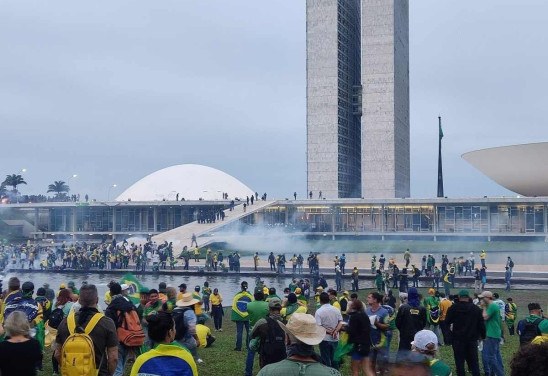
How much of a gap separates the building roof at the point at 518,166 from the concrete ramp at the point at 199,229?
24.2 m

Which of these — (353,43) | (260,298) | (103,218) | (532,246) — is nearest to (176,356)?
(260,298)


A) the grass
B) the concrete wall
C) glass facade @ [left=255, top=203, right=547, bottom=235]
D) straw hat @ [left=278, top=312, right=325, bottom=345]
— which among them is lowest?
the grass

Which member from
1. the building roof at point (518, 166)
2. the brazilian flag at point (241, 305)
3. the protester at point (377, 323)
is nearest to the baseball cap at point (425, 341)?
the protester at point (377, 323)

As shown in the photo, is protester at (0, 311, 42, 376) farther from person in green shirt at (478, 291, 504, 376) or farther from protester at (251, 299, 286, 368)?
person in green shirt at (478, 291, 504, 376)

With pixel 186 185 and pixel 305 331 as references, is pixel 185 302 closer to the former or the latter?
pixel 305 331

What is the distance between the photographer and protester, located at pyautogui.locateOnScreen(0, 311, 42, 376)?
19.4ft

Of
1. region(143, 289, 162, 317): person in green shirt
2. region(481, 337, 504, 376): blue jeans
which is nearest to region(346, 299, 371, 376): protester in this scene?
region(481, 337, 504, 376): blue jeans

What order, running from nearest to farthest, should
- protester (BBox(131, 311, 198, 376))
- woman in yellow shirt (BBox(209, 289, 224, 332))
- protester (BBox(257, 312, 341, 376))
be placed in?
protester (BBox(257, 312, 341, 376)), protester (BBox(131, 311, 198, 376)), woman in yellow shirt (BBox(209, 289, 224, 332))

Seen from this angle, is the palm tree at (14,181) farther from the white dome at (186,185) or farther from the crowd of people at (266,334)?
the crowd of people at (266,334)

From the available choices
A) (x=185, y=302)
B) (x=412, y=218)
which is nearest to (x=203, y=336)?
(x=185, y=302)

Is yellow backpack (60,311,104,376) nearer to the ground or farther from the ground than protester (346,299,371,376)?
farther from the ground

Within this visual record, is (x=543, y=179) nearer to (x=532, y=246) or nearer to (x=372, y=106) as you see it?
(x=532, y=246)

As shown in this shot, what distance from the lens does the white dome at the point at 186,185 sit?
11981 centimetres

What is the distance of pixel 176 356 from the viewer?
512 centimetres
